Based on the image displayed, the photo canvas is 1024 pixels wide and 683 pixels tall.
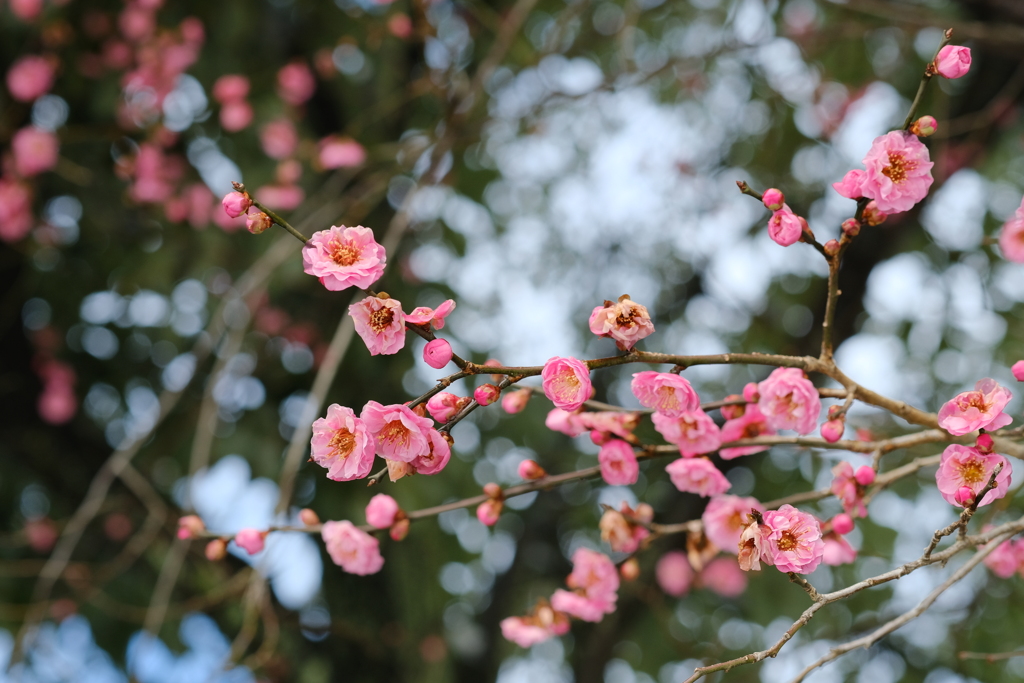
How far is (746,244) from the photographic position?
2.69 metres

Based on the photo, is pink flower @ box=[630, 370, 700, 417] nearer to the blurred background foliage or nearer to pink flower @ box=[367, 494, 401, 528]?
pink flower @ box=[367, 494, 401, 528]

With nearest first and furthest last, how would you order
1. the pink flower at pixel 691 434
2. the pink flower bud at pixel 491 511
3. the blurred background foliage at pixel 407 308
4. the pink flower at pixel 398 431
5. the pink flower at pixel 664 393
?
1. the pink flower at pixel 398 431
2. the pink flower at pixel 664 393
3. the pink flower at pixel 691 434
4. the pink flower bud at pixel 491 511
5. the blurred background foliage at pixel 407 308

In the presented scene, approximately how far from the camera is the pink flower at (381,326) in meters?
0.66

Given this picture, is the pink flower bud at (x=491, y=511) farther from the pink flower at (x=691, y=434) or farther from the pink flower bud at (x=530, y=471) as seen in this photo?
the pink flower at (x=691, y=434)

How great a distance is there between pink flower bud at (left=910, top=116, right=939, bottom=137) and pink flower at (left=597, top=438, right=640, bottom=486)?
439mm

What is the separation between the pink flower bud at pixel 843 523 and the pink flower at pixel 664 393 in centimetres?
30

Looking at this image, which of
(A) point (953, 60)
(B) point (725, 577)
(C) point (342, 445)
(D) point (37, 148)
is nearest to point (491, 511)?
(C) point (342, 445)

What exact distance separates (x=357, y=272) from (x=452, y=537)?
215cm

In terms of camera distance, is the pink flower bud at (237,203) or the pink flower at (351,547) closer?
the pink flower bud at (237,203)

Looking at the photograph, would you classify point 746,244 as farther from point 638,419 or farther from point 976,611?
point 638,419

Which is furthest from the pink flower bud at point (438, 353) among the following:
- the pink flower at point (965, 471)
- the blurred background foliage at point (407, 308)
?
the blurred background foliage at point (407, 308)

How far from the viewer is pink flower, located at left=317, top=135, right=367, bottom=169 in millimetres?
2217

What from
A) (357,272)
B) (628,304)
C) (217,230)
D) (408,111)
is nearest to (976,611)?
(628,304)

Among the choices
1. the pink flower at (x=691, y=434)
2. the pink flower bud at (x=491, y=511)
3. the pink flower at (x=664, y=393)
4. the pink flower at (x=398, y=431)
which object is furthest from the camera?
the pink flower bud at (x=491, y=511)
